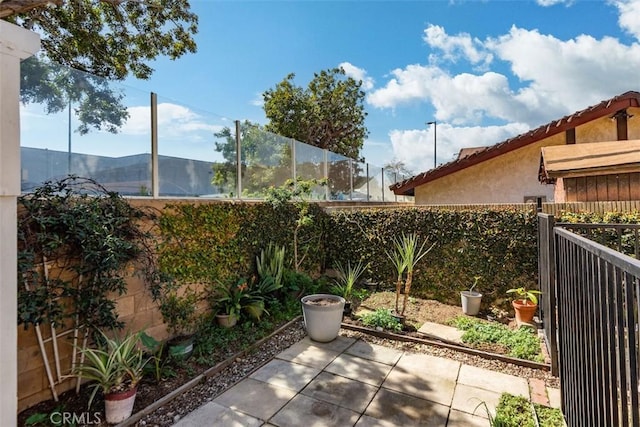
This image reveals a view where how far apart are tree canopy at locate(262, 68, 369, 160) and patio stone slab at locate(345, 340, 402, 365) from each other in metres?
Answer: 12.4

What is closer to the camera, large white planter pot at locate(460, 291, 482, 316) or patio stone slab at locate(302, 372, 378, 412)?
patio stone slab at locate(302, 372, 378, 412)

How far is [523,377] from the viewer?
123 inches

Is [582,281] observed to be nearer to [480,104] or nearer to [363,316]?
[363,316]

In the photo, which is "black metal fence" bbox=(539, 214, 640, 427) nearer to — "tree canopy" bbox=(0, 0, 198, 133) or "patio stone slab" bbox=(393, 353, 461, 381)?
"patio stone slab" bbox=(393, 353, 461, 381)

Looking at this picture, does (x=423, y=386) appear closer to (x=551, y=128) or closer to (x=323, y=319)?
(x=323, y=319)

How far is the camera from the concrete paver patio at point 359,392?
8.14 feet

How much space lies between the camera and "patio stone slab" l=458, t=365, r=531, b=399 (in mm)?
2881

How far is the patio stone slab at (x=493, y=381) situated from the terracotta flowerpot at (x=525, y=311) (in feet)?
5.18

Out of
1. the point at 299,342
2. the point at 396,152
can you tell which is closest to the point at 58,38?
the point at 299,342

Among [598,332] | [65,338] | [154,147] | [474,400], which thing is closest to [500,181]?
[474,400]

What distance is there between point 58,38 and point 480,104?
1477 cm

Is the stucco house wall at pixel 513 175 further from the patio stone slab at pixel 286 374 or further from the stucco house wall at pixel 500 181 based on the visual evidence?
the patio stone slab at pixel 286 374

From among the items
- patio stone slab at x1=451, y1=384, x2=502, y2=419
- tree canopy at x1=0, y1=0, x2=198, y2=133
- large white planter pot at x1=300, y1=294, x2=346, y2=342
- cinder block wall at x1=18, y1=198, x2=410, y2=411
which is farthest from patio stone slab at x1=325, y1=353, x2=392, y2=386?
tree canopy at x1=0, y1=0, x2=198, y2=133

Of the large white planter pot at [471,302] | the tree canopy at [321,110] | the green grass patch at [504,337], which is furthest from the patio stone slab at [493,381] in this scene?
the tree canopy at [321,110]
